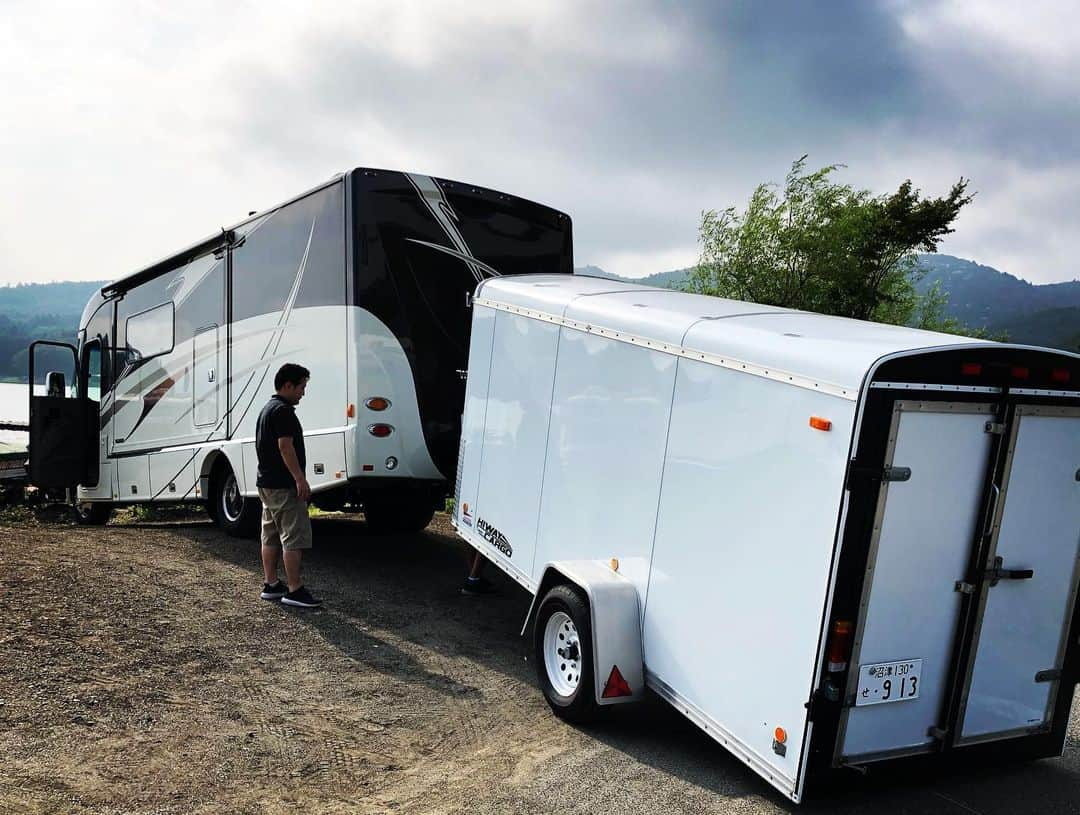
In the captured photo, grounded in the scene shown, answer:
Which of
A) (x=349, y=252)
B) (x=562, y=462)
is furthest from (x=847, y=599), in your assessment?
(x=349, y=252)

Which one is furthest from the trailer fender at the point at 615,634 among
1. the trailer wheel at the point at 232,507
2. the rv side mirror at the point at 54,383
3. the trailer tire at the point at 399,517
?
the rv side mirror at the point at 54,383

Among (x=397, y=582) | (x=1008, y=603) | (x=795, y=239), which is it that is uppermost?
(x=795, y=239)

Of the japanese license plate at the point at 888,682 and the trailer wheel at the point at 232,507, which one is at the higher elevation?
A: the japanese license plate at the point at 888,682

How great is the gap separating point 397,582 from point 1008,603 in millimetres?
5366

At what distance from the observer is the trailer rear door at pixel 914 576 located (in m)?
3.71

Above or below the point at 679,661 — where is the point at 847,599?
above

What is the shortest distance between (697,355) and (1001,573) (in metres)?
1.78

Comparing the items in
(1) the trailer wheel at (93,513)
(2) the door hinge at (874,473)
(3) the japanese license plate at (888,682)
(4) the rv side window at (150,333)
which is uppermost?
(2) the door hinge at (874,473)

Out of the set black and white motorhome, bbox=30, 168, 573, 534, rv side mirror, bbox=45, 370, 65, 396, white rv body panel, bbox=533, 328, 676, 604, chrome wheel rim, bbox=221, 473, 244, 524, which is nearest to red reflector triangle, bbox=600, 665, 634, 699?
white rv body panel, bbox=533, 328, 676, 604

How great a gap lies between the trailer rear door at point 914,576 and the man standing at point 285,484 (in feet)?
14.1

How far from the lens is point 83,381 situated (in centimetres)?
1216

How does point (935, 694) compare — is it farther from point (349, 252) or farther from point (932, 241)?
point (932, 241)

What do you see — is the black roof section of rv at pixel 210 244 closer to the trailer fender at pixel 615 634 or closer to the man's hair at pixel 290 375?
the man's hair at pixel 290 375

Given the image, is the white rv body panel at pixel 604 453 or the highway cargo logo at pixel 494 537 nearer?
the white rv body panel at pixel 604 453
